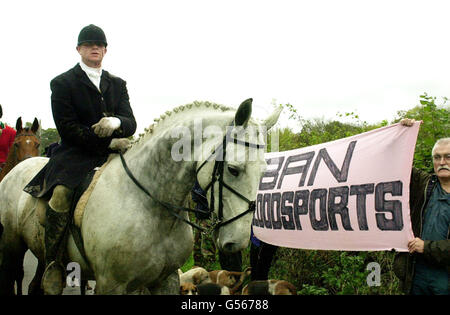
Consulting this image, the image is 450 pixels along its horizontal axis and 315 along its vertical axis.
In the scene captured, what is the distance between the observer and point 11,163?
8.37 meters

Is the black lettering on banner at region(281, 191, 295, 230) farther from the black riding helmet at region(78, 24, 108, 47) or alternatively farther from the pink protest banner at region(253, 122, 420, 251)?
the black riding helmet at region(78, 24, 108, 47)

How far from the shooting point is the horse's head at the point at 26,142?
333 inches

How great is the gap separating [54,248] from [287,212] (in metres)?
2.94

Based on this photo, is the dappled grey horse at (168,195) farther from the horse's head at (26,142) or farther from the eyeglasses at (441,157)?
the horse's head at (26,142)

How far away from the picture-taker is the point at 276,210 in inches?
236

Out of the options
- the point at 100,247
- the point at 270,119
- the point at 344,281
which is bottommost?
the point at 344,281

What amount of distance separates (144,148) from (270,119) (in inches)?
49.2

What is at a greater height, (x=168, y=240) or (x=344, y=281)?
(x=168, y=240)

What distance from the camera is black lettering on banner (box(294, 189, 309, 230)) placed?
5.44 m

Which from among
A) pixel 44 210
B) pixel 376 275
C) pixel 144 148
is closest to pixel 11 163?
pixel 44 210

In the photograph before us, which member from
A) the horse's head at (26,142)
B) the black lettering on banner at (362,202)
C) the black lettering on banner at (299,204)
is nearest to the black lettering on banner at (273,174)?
the black lettering on banner at (299,204)
